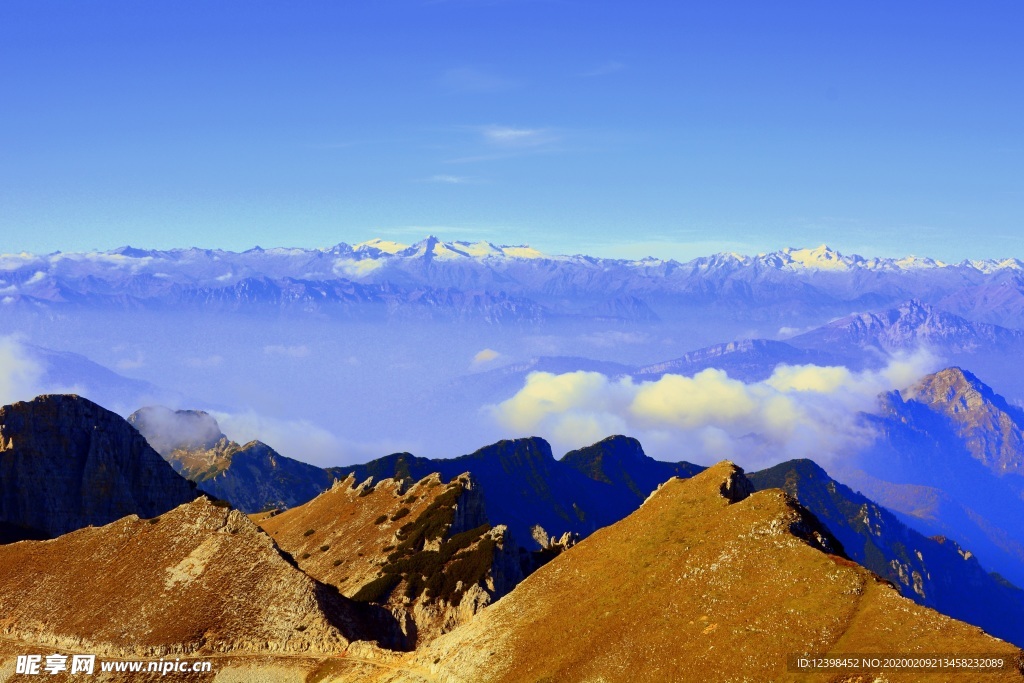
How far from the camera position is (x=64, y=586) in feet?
294

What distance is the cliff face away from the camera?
139 metres

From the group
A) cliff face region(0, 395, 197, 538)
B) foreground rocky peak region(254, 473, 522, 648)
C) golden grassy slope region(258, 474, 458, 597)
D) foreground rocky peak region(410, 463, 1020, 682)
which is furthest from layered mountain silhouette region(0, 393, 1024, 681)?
cliff face region(0, 395, 197, 538)

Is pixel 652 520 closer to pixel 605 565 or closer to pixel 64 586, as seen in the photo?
pixel 605 565

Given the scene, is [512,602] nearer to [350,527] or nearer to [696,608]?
[696,608]

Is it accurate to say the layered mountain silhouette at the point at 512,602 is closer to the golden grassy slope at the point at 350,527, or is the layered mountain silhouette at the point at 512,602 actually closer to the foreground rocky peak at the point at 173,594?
the foreground rocky peak at the point at 173,594

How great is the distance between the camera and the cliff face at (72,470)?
138750mm

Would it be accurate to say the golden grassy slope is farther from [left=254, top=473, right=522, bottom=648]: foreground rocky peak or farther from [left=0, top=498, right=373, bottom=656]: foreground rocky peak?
[left=0, top=498, right=373, bottom=656]: foreground rocky peak

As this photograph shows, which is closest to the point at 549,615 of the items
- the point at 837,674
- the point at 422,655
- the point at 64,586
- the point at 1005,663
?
the point at 422,655

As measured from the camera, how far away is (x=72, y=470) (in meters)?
144

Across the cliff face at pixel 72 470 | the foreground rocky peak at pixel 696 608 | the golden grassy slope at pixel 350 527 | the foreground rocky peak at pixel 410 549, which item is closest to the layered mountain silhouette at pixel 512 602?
the foreground rocky peak at pixel 696 608

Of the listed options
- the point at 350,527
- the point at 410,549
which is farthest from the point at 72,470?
the point at 410,549

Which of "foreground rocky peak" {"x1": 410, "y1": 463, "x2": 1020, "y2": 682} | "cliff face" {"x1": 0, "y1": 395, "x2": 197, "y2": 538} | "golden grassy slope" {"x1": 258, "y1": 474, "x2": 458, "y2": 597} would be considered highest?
"foreground rocky peak" {"x1": 410, "y1": 463, "x2": 1020, "y2": 682}

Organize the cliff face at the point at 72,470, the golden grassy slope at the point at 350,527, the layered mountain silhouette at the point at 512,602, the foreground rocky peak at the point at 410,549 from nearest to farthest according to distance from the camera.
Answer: the layered mountain silhouette at the point at 512,602
the foreground rocky peak at the point at 410,549
the golden grassy slope at the point at 350,527
the cliff face at the point at 72,470

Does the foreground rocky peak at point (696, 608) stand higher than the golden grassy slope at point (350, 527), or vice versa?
the foreground rocky peak at point (696, 608)
